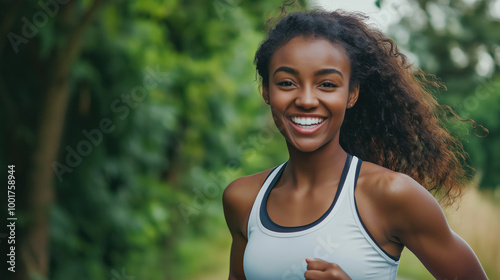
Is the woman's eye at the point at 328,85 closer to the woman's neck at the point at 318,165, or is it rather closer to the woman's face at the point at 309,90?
the woman's face at the point at 309,90

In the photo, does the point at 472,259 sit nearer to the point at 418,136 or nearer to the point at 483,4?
the point at 418,136

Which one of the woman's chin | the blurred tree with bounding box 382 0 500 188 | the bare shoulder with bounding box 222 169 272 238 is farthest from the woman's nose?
the blurred tree with bounding box 382 0 500 188

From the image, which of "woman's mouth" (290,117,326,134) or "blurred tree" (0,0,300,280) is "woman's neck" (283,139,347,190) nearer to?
"woman's mouth" (290,117,326,134)

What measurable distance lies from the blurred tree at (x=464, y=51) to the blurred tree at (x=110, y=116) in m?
1.86

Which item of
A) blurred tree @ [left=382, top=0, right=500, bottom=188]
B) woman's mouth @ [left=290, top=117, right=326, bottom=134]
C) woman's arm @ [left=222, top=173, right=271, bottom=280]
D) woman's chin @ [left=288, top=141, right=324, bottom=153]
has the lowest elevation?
woman's arm @ [left=222, top=173, right=271, bottom=280]

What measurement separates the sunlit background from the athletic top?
115 centimetres

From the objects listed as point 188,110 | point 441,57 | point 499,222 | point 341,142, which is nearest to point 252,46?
point 188,110

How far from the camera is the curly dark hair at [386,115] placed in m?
2.36

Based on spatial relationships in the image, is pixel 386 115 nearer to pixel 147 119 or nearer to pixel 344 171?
pixel 344 171

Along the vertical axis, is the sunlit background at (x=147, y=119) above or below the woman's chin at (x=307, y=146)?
above

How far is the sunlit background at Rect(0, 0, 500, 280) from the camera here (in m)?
5.29

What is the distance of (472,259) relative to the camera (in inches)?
84.0

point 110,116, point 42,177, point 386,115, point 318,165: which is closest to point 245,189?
point 318,165

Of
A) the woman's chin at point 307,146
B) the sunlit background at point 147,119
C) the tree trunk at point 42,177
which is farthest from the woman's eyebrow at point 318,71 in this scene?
the tree trunk at point 42,177
